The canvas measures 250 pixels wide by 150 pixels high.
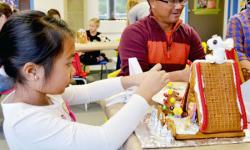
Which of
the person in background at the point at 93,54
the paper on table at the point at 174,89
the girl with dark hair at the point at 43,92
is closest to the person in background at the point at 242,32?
the paper on table at the point at 174,89

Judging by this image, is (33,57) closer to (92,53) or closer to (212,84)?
(212,84)

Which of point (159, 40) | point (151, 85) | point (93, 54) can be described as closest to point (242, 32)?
point (159, 40)

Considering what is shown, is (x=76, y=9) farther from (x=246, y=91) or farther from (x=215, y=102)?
(x=215, y=102)

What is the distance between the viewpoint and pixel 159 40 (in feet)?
4.88

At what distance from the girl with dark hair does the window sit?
4.87 metres

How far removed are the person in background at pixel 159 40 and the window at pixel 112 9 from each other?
4.25 meters

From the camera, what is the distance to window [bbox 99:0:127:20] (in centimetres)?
570

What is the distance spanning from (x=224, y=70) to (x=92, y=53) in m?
3.96

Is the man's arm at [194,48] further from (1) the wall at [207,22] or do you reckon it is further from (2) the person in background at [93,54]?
(1) the wall at [207,22]

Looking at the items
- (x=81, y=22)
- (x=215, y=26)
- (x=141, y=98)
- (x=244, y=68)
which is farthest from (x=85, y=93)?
(x=215, y=26)

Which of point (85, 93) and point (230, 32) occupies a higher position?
point (230, 32)

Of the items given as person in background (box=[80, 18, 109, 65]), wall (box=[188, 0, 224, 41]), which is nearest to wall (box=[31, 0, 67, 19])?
person in background (box=[80, 18, 109, 65])

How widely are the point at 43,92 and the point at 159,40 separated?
71 centimetres

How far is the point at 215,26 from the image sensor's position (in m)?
6.18
